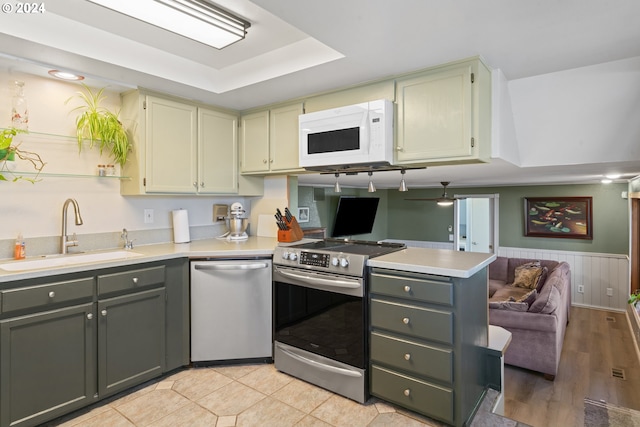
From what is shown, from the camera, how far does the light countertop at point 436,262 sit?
6.29 ft

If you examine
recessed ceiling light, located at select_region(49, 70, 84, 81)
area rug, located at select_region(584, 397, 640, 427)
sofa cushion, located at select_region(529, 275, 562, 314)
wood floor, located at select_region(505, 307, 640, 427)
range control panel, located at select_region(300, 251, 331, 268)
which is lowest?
wood floor, located at select_region(505, 307, 640, 427)

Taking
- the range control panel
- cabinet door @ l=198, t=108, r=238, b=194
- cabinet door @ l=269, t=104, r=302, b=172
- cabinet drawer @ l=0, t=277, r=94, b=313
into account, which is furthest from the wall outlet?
the range control panel

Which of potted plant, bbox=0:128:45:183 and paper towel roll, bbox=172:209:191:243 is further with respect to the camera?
paper towel roll, bbox=172:209:191:243

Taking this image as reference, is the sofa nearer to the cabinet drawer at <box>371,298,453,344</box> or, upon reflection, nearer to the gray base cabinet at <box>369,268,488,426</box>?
the gray base cabinet at <box>369,268,488,426</box>

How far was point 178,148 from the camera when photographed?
2.91m

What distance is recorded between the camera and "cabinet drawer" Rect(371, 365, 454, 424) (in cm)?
193

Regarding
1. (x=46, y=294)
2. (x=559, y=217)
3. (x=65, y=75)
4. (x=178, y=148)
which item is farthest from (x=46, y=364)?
(x=559, y=217)

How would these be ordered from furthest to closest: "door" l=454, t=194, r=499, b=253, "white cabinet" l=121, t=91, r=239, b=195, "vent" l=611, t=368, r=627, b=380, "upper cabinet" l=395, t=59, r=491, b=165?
"door" l=454, t=194, r=499, b=253 < "vent" l=611, t=368, r=627, b=380 < "white cabinet" l=121, t=91, r=239, b=195 < "upper cabinet" l=395, t=59, r=491, b=165

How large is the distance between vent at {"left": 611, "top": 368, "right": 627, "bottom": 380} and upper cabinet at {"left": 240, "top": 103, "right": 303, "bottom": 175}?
12.8 feet

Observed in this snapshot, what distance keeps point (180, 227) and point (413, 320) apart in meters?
2.08

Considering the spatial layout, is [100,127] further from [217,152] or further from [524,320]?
[524,320]

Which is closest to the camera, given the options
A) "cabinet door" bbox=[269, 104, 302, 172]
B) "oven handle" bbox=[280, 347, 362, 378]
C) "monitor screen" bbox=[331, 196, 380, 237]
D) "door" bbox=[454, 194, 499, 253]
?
"oven handle" bbox=[280, 347, 362, 378]

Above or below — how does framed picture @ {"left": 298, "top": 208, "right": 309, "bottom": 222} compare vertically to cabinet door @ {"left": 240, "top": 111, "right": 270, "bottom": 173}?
below

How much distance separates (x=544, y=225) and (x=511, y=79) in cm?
465
